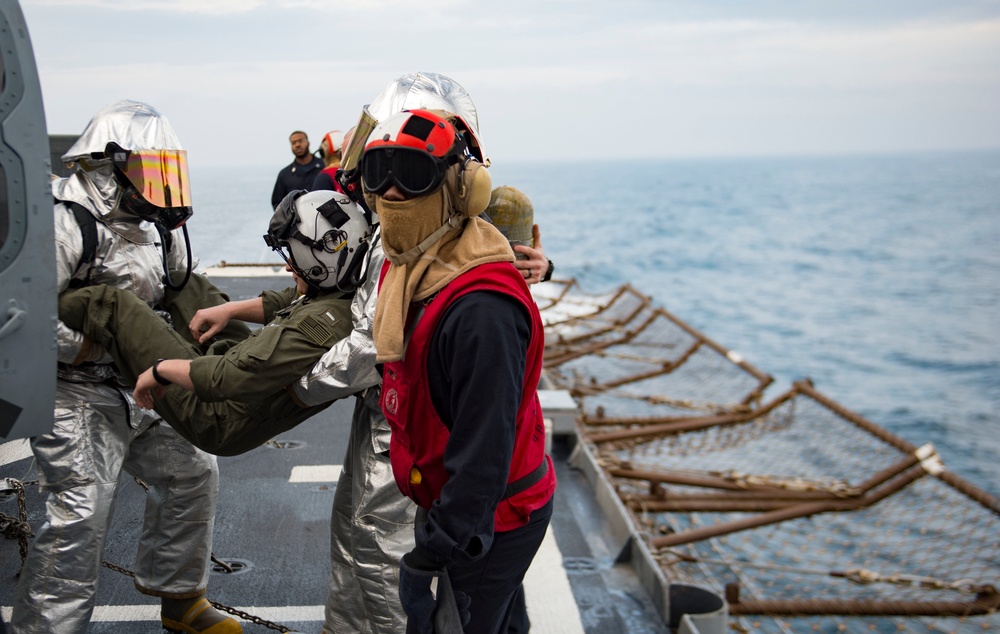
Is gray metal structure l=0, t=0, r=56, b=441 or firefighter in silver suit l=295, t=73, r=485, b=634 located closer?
gray metal structure l=0, t=0, r=56, b=441

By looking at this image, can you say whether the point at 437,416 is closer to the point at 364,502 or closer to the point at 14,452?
the point at 364,502

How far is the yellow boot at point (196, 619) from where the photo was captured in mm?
3668

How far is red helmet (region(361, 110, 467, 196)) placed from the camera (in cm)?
222

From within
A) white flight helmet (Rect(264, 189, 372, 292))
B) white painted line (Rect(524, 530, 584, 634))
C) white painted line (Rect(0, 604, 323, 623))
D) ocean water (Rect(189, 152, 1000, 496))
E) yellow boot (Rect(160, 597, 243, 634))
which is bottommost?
ocean water (Rect(189, 152, 1000, 496))

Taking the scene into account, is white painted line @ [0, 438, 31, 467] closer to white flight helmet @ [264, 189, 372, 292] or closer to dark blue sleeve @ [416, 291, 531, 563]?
white flight helmet @ [264, 189, 372, 292]

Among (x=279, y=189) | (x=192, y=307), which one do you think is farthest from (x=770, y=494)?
(x=279, y=189)

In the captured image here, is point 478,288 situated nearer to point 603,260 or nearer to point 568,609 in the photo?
point 568,609

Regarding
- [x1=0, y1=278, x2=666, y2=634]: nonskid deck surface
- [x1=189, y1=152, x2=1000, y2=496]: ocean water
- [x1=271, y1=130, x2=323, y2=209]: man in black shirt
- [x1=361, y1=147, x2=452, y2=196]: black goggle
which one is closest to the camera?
[x1=361, y1=147, x2=452, y2=196]: black goggle

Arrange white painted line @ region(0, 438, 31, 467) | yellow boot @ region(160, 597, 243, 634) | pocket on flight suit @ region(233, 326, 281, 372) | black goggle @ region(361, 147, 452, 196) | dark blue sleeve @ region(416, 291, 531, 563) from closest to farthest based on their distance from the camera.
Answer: dark blue sleeve @ region(416, 291, 531, 563) → black goggle @ region(361, 147, 452, 196) → pocket on flight suit @ region(233, 326, 281, 372) → yellow boot @ region(160, 597, 243, 634) → white painted line @ region(0, 438, 31, 467)

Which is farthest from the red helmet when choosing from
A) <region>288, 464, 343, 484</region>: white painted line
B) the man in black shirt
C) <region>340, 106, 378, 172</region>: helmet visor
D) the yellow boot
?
the man in black shirt

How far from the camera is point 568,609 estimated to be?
14.4ft

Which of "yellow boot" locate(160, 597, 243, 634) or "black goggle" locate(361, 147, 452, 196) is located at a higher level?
"black goggle" locate(361, 147, 452, 196)

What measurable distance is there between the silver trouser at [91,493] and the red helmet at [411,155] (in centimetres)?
156

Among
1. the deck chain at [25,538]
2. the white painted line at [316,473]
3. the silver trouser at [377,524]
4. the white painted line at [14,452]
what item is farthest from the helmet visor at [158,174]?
the white painted line at [14,452]
